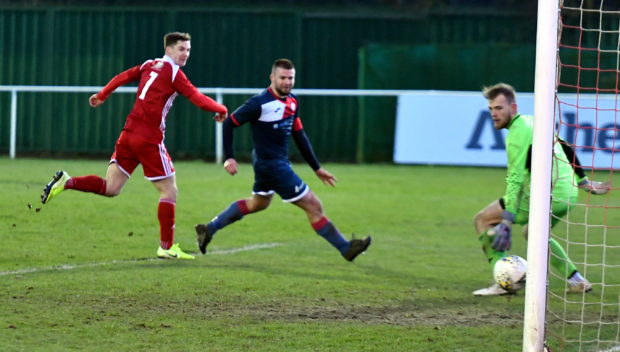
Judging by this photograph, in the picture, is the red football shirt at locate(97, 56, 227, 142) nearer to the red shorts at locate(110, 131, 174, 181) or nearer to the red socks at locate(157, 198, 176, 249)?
the red shorts at locate(110, 131, 174, 181)

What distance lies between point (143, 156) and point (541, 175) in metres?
4.46

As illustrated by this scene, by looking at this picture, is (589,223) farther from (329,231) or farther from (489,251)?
(489,251)

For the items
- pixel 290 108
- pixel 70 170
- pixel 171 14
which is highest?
pixel 171 14

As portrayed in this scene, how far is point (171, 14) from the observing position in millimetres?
23406

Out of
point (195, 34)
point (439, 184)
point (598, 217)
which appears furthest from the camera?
point (195, 34)

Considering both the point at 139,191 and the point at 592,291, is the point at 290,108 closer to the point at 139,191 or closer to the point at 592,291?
the point at 592,291

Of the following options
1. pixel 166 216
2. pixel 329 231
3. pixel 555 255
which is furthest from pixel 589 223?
pixel 166 216

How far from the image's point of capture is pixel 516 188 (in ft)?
25.4

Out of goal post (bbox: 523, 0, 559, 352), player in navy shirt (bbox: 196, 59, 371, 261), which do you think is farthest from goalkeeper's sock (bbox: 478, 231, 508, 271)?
goal post (bbox: 523, 0, 559, 352)

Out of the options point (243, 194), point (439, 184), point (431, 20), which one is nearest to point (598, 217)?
point (439, 184)

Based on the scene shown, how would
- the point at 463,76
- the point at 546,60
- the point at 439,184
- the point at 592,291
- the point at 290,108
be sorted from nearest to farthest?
the point at 546,60
the point at 592,291
the point at 290,108
the point at 439,184
the point at 463,76

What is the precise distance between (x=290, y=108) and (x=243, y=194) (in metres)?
5.70

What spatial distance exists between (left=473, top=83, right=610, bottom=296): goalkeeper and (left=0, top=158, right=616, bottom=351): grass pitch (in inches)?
18.6

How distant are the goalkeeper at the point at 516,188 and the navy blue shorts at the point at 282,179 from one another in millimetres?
1717
